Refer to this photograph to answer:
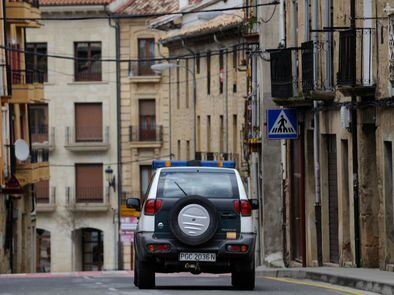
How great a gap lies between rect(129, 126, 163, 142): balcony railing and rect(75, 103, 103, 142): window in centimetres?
147

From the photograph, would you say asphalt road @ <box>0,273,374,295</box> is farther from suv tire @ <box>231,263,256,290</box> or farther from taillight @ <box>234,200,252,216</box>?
taillight @ <box>234,200,252,216</box>

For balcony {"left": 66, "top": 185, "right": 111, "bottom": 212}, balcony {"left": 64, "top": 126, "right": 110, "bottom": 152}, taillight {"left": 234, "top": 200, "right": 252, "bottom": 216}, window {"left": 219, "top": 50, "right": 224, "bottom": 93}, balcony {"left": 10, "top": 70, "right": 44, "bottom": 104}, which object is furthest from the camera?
balcony {"left": 64, "top": 126, "right": 110, "bottom": 152}

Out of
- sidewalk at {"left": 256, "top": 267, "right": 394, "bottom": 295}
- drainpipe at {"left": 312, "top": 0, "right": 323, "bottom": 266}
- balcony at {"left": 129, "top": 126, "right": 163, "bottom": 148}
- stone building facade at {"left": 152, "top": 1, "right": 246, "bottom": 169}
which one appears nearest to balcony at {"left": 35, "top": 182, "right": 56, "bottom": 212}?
balcony at {"left": 129, "top": 126, "right": 163, "bottom": 148}

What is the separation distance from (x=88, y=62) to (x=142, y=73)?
2627 mm

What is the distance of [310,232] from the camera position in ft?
123

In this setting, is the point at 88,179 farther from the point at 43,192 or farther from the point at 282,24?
the point at 282,24

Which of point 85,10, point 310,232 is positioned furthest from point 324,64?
point 85,10

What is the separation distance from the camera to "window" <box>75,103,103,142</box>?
7975cm

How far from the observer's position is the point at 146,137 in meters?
80.2

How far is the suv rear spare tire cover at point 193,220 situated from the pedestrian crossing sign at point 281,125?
12695 millimetres

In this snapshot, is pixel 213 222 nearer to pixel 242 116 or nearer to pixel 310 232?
pixel 310 232

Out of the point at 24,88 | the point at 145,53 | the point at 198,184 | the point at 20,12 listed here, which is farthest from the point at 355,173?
the point at 145,53

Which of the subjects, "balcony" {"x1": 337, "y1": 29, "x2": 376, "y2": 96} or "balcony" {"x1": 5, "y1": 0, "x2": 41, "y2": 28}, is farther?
"balcony" {"x1": 5, "y1": 0, "x2": 41, "y2": 28}

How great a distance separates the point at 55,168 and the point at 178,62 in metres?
11.7
